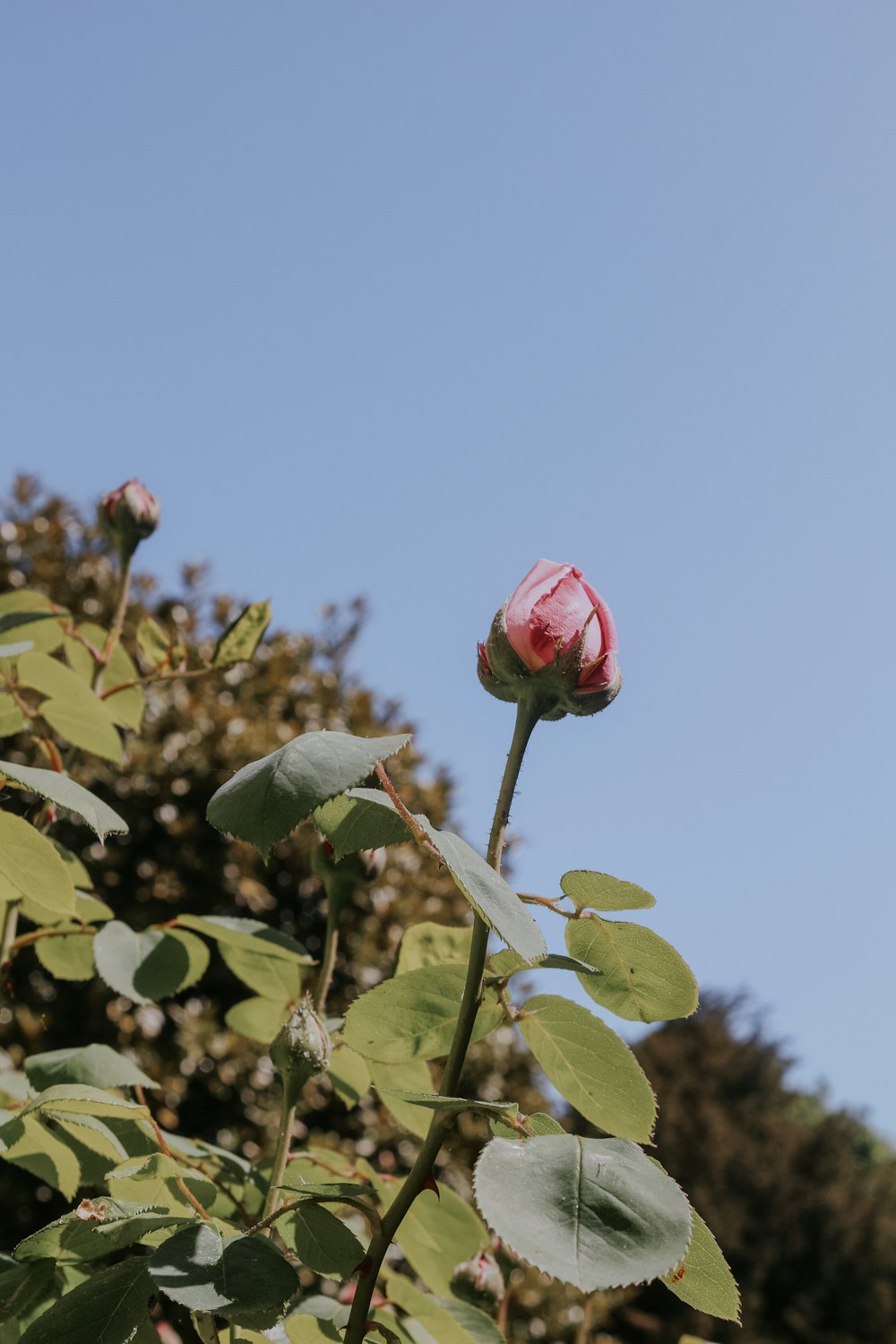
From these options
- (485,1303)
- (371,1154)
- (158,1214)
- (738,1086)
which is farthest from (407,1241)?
(738,1086)

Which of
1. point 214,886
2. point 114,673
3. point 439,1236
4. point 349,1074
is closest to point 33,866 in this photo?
point 349,1074

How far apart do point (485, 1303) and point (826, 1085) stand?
59.2 feet

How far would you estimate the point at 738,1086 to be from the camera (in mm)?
12391

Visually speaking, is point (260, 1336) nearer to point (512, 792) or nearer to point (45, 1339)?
point (45, 1339)

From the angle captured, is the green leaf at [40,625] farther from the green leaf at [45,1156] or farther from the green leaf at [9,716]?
the green leaf at [45,1156]

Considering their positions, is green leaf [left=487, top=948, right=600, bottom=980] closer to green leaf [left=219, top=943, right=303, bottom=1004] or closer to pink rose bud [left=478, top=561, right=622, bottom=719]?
pink rose bud [left=478, top=561, right=622, bottom=719]

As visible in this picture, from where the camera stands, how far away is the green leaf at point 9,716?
133 centimetres

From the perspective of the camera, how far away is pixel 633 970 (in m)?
0.82

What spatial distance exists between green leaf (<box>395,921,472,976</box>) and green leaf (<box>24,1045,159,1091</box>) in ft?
0.89

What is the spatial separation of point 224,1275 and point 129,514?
3.86ft

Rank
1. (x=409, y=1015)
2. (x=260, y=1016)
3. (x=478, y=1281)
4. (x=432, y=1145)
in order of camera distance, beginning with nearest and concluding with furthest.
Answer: (x=432, y=1145) → (x=409, y=1015) → (x=260, y=1016) → (x=478, y=1281)

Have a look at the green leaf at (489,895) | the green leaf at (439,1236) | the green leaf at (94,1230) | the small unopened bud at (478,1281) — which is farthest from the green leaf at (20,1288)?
the small unopened bud at (478,1281)

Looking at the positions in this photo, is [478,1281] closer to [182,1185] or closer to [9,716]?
[182,1185]

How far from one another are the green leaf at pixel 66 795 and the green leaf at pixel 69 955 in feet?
1.92
